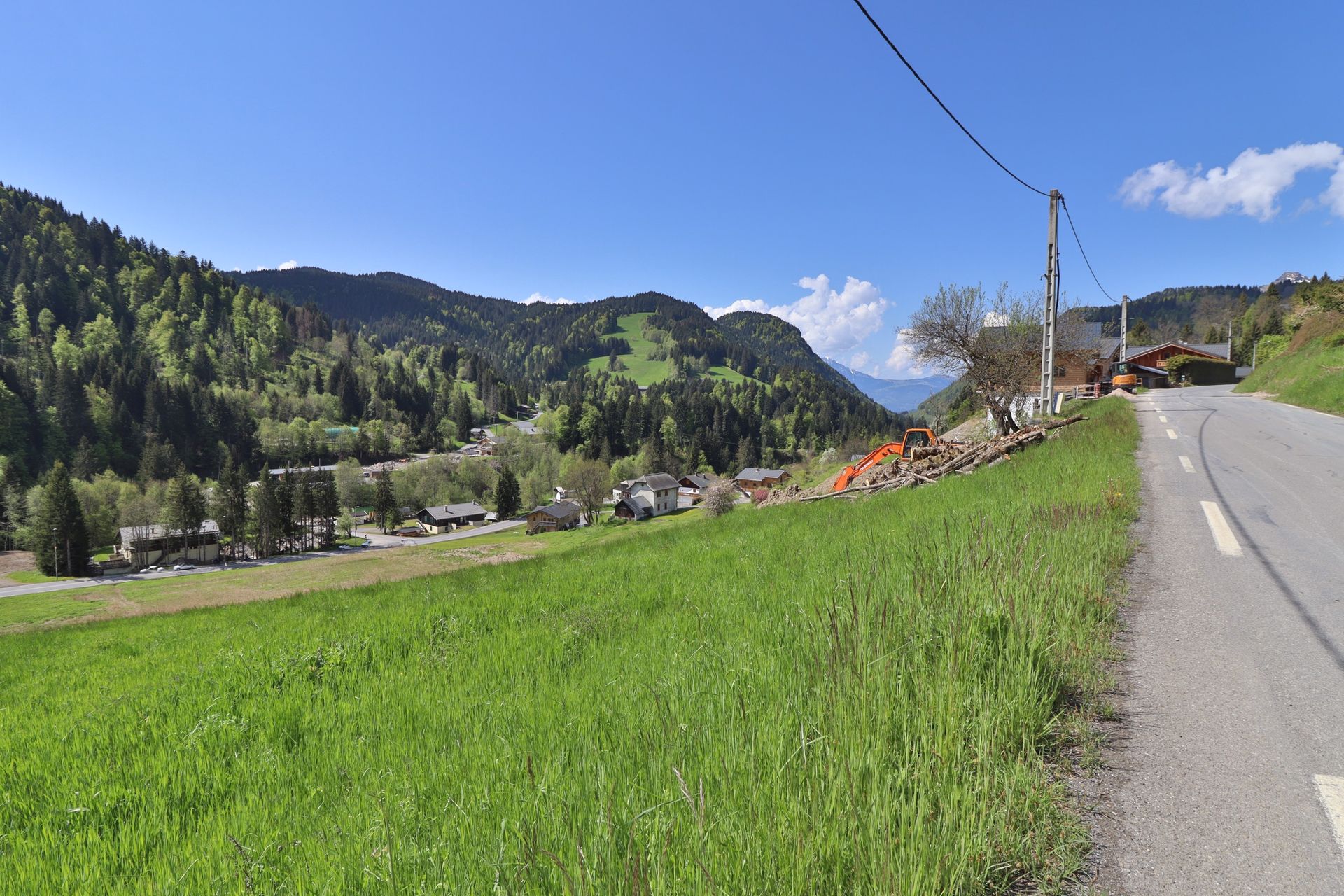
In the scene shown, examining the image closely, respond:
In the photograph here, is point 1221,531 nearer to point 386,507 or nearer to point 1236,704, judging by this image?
point 1236,704

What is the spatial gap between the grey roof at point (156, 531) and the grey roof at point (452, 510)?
106 feet

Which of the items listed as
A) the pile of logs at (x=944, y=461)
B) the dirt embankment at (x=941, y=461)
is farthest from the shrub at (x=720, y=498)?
the pile of logs at (x=944, y=461)

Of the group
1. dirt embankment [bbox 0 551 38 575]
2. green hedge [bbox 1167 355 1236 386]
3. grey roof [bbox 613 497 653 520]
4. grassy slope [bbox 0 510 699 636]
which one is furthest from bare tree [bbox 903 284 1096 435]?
dirt embankment [bbox 0 551 38 575]

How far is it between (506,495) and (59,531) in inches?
2341

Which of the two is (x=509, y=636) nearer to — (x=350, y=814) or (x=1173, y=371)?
(x=350, y=814)

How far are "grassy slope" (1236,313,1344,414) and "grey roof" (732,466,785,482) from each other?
74.2 meters

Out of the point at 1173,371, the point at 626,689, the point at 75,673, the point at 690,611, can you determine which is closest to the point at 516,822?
the point at 626,689

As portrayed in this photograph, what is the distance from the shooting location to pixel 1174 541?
6.13m

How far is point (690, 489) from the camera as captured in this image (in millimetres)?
116750

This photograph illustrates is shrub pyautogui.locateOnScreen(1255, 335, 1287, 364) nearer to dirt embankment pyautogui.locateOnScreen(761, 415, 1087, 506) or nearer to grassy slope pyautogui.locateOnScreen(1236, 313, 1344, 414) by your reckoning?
grassy slope pyautogui.locateOnScreen(1236, 313, 1344, 414)

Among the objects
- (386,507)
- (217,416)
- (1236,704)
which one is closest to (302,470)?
(217,416)

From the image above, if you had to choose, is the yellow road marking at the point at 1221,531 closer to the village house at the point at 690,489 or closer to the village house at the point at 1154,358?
the village house at the point at 1154,358

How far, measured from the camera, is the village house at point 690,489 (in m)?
110

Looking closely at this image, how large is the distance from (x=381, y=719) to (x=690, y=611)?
2884 mm
